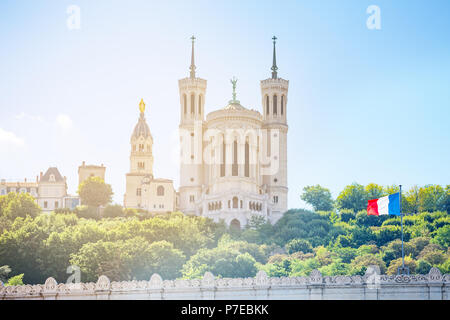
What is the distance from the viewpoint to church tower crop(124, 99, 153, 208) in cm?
13200

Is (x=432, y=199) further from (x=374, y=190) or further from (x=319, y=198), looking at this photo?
(x=319, y=198)

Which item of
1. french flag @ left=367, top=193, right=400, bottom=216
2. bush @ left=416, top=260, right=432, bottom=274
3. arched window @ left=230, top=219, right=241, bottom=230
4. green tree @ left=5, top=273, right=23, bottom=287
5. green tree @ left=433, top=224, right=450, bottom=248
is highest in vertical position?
french flag @ left=367, top=193, right=400, bottom=216

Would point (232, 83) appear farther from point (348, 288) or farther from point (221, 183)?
point (348, 288)

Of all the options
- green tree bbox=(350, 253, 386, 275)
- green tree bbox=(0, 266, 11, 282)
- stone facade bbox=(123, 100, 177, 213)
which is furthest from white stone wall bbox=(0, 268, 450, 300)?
stone facade bbox=(123, 100, 177, 213)

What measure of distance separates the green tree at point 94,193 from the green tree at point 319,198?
31.5m

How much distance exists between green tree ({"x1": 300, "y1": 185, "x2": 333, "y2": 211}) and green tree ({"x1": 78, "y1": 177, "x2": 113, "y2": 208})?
31462 mm

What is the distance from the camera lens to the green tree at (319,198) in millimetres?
125250

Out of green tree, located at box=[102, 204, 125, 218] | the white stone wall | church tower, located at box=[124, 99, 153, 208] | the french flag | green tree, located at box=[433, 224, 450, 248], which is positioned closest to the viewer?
the white stone wall

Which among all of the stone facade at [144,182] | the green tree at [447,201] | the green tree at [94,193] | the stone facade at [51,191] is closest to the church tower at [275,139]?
the stone facade at [144,182]

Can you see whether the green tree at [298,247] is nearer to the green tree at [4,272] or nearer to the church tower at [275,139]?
the church tower at [275,139]

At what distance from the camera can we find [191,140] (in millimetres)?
129500

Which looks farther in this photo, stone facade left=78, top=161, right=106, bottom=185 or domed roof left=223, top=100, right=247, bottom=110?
stone facade left=78, top=161, right=106, bottom=185

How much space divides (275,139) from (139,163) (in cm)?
2592

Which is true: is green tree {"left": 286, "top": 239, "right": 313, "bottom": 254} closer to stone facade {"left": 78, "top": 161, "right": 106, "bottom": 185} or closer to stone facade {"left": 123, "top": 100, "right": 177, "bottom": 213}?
stone facade {"left": 123, "top": 100, "right": 177, "bottom": 213}
